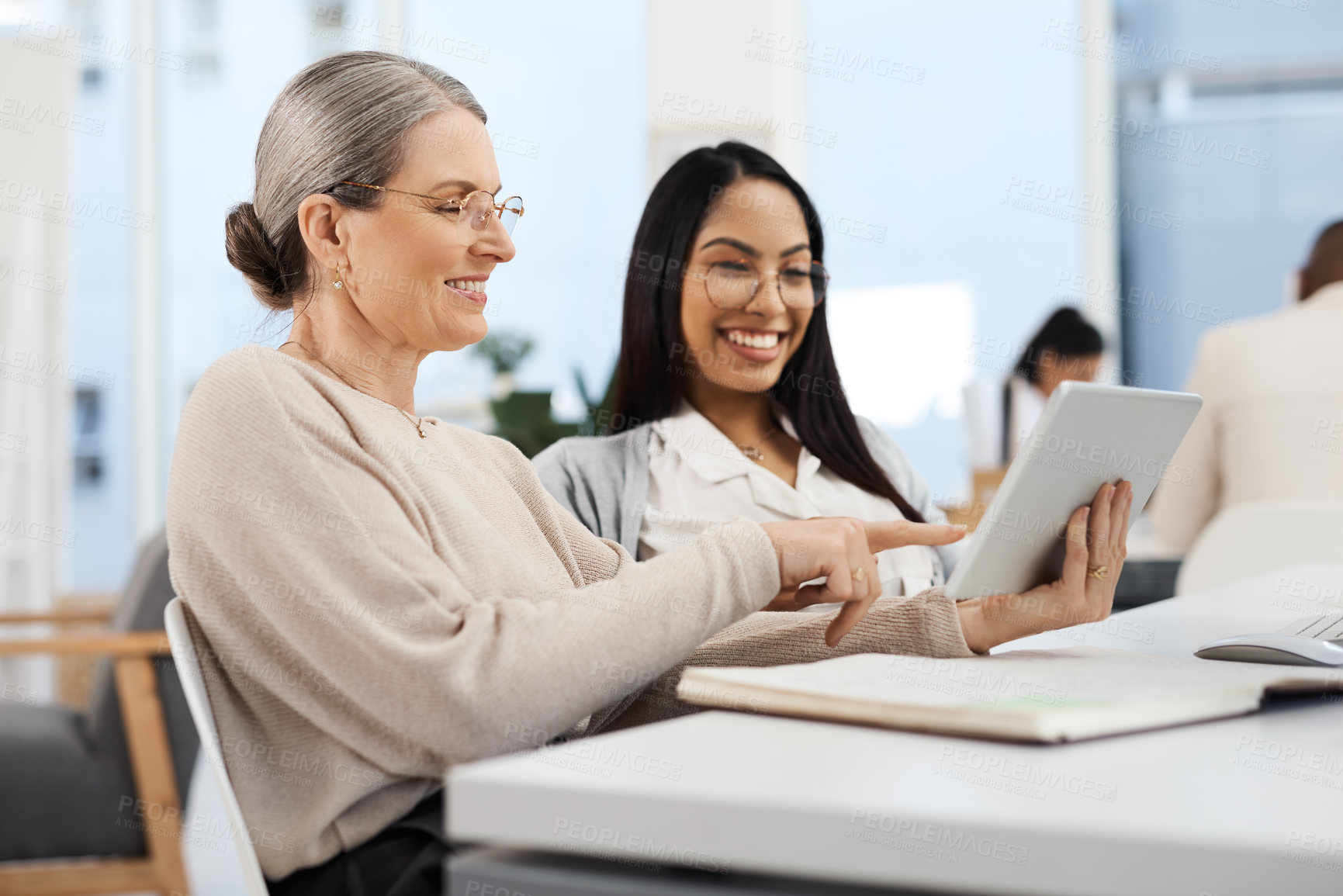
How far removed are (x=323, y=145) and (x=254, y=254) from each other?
152mm

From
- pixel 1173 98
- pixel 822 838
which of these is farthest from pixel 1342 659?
pixel 1173 98

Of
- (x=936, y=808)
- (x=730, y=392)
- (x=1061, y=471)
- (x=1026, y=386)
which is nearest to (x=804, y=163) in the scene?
(x=1026, y=386)

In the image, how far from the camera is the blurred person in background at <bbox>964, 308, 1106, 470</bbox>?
13.1ft

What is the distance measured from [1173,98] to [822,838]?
5.47 meters

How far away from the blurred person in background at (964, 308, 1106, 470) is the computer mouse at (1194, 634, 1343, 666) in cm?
265

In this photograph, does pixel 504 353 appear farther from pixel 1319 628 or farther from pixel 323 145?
pixel 1319 628

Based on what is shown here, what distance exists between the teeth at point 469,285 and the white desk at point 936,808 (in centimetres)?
66

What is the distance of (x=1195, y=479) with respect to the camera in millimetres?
2785

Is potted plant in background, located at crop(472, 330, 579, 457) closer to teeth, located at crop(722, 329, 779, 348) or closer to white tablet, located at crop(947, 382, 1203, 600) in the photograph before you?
teeth, located at crop(722, 329, 779, 348)

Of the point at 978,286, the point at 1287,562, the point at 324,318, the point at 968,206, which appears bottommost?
the point at 1287,562

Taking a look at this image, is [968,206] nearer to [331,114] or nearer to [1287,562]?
[1287,562]

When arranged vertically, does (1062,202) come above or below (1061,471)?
above

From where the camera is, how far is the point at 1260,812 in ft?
1.81

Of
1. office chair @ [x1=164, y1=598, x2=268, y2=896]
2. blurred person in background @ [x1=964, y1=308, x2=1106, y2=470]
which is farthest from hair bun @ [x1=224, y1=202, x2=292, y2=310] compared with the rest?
blurred person in background @ [x1=964, y1=308, x2=1106, y2=470]
